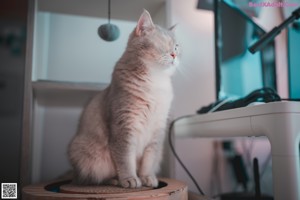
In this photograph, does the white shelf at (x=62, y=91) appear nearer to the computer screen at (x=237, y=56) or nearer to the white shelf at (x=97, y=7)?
the white shelf at (x=97, y=7)

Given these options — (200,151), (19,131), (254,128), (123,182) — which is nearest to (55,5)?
(19,131)

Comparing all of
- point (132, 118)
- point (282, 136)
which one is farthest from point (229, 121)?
point (132, 118)

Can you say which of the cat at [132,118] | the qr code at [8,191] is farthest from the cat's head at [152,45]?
the qr code at [8,191]

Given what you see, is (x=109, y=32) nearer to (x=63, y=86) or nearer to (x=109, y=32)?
(x=109, y=32)

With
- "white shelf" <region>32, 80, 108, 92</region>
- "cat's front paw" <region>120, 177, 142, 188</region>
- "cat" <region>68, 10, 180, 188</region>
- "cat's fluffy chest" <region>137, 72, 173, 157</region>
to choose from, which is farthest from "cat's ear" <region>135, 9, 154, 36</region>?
"cat's front paw" <region>120, 177, 142, 188</region>

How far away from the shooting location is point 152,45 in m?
0.98

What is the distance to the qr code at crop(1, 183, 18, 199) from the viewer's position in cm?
86

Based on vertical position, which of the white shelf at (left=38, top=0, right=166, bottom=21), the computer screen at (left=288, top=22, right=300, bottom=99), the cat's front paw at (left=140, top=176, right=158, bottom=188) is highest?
the white shelf at (left=38, top=0, right=166, bottom=21)

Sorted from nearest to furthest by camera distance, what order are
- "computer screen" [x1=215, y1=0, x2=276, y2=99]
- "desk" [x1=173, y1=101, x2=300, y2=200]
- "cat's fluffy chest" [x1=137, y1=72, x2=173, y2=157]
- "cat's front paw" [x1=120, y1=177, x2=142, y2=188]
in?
1. "desk" [x1=173, y1=101, x2=300, y2=200]
2. "cat's front paw" [x1=120, y1=177, x2=142, y2=188]
3. "cat's fluffy chest" [x1=137, y1=72, x2=173, y2=157]
4. "computer screen" [x1=215, y1=0, x2=276, y2=99]

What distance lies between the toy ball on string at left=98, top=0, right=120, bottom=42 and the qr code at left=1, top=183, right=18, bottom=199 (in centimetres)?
63

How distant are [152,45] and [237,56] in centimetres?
57

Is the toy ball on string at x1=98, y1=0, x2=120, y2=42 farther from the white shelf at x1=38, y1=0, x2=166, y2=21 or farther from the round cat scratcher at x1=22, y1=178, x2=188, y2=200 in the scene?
the round cat scratcher at x1=22, y1=178, x2=188, y2=200

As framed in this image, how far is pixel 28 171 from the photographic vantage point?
0.96m

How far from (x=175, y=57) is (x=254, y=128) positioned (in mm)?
404
